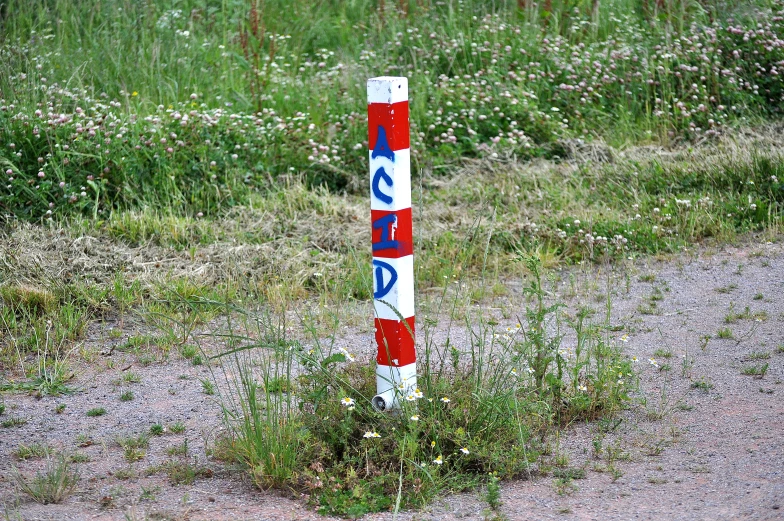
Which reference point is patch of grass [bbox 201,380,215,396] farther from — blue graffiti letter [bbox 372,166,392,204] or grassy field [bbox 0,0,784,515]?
blue graffiti letter [bbox 372,166,392,204]

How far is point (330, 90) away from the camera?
8.44m

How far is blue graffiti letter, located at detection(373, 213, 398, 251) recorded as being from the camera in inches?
143

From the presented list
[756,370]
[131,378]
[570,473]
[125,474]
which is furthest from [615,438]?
[131,378]

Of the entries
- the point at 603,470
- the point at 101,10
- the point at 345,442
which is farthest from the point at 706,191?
the point at 101,10

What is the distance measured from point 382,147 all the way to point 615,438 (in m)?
1.58

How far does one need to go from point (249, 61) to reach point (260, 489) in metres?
6.26

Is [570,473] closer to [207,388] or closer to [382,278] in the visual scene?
[382,278]

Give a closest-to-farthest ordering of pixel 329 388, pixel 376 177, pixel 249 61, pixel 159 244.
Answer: pixel 376 177 → pixel 329 388 → pixel 159 244 → pixel 249 61

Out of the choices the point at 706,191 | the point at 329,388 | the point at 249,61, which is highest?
the point at 249,61

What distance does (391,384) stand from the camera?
3740 millimetres

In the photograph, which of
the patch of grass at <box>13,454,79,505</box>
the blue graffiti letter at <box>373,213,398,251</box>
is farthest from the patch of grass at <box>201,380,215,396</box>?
the blue graffiti letter at <box>373,213,398,251</box>

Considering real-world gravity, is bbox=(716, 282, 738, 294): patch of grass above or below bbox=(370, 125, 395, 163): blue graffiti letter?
below

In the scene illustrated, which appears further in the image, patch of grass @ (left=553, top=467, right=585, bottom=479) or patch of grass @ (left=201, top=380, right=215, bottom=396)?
patch of grass @ (left=201, top=380, right=215, bottom=396)

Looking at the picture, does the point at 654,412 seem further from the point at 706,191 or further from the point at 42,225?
the point at 42,225
